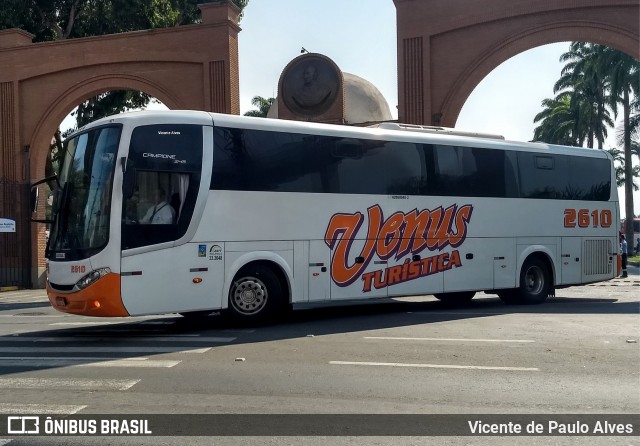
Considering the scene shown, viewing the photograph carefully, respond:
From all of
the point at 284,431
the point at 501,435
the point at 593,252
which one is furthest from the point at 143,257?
the point at 593,252

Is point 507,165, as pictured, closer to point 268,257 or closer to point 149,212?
point 268,257

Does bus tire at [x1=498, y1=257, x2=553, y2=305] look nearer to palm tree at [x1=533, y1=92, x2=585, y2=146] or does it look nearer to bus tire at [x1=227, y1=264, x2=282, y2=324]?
bus tire at [x1=227, y1=264, x2=282, y2=324]

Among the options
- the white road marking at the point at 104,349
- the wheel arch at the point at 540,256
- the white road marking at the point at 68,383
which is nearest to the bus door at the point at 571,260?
the wheel arch at the point at 540,256

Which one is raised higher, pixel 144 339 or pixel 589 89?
pixel 589 89

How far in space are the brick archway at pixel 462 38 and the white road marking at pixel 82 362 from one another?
49.9ft

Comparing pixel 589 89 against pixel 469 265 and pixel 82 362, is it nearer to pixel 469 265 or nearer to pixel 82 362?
pixel 469 265

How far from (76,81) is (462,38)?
14.2 m

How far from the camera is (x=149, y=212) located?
10836 millimetres

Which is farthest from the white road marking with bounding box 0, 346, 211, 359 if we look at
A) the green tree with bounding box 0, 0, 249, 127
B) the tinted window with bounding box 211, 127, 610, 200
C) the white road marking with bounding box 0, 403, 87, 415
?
the green tree with bounding box 0, 0, 249, 127

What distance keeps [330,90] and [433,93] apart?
10.9 ft

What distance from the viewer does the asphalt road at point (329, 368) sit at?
6.50 metres

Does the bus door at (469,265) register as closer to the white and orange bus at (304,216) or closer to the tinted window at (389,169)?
the white and orange bus at (304,216)

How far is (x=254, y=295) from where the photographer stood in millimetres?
11898

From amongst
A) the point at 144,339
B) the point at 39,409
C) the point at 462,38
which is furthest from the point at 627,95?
the point at 39,409
